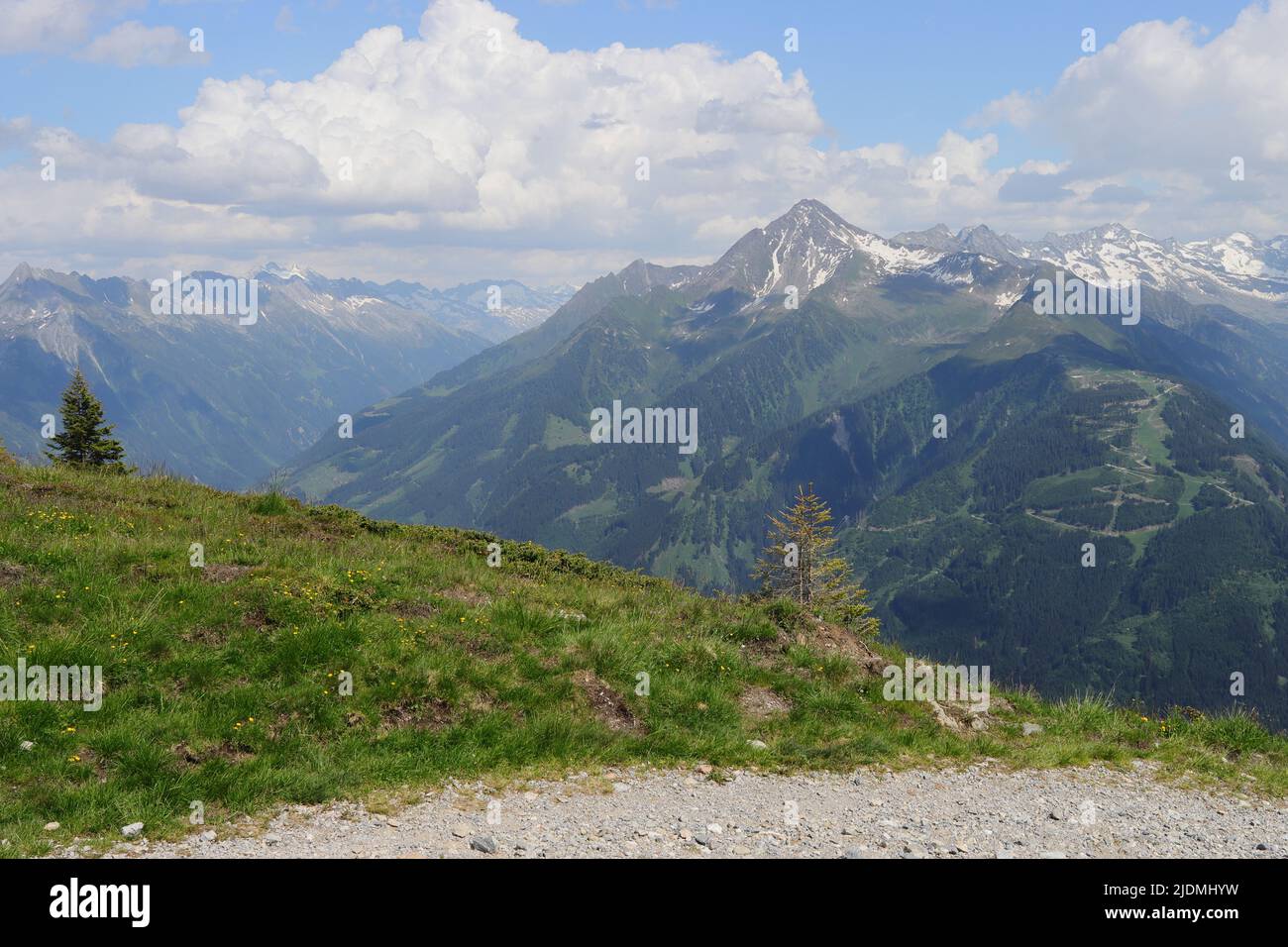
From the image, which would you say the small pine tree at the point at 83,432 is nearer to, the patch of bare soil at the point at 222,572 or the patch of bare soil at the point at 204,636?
the patch of bare soil at the point at 222,572

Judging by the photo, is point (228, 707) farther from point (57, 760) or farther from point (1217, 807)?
point (1217, 807)

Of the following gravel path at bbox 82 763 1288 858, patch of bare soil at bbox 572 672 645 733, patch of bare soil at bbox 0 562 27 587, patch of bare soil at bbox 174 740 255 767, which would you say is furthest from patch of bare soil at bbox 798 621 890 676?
patch of bare soil at bbox 0 562 27 587

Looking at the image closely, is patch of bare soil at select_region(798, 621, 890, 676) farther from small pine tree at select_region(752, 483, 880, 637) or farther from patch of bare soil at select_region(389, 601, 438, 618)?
small pine tree at select_region(752, 483, 880, 637)

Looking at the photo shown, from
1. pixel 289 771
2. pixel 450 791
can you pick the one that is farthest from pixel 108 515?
pixel 450 791

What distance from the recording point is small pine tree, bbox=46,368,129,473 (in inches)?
1626

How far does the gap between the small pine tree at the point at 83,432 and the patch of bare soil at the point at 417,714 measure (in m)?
37.2

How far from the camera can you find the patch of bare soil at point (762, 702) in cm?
1445

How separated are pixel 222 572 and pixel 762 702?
11297mm

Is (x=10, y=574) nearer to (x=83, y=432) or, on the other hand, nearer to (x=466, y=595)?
(x=466, y=595)
